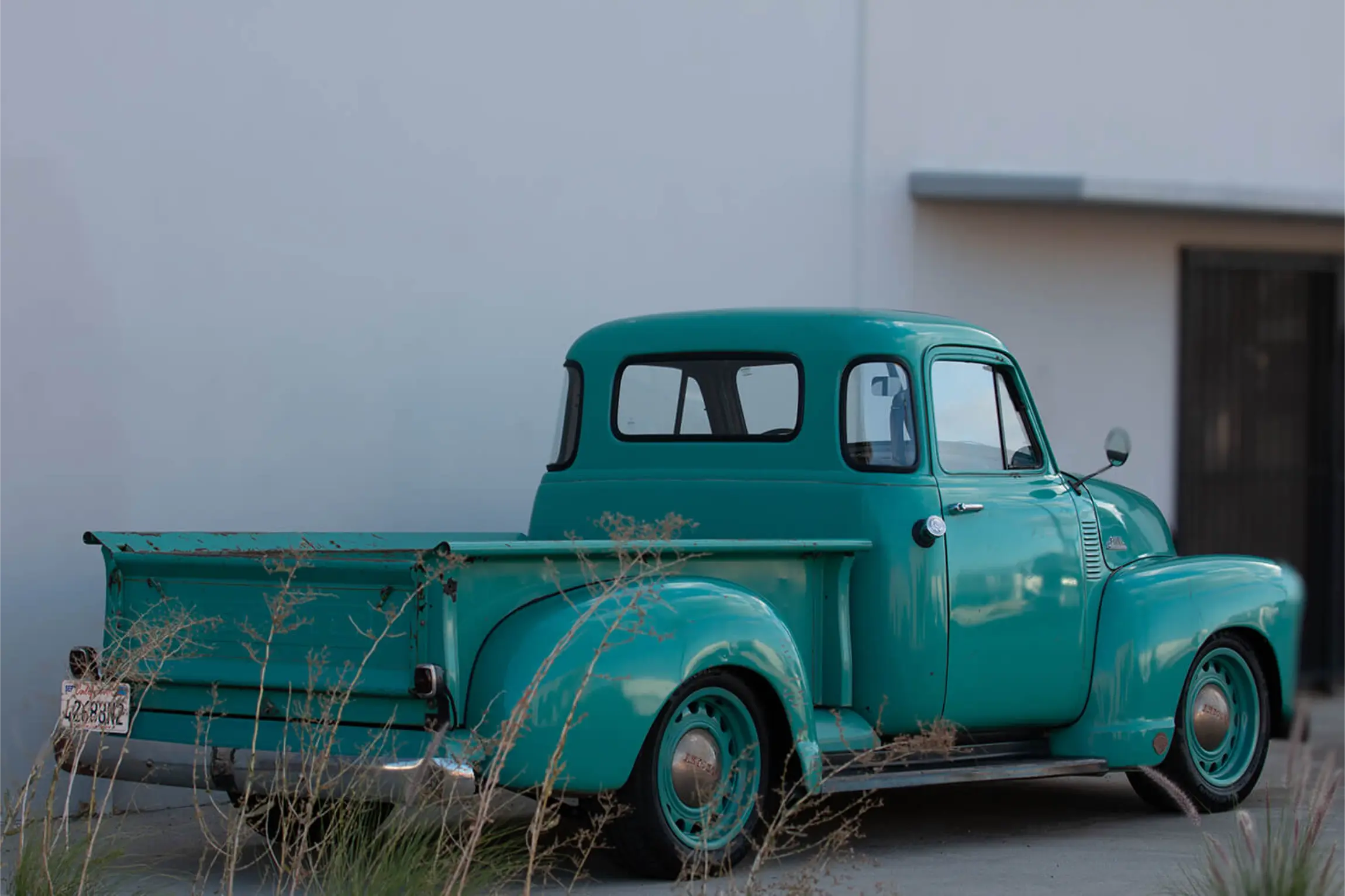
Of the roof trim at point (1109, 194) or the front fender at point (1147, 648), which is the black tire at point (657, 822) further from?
the roof trim at point (1109, 194)

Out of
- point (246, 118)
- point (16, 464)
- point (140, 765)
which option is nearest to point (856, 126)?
point (246, 118)

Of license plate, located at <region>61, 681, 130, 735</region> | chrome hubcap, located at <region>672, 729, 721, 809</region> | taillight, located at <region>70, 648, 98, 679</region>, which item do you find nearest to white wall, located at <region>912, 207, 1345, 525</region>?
chrome hubcap, located at <region>672, 729, 721, 809</region>

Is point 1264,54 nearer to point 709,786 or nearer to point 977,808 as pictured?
point 977,808

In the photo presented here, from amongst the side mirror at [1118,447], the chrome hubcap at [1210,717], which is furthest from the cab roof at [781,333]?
the chrome hubcap at [1210,717]

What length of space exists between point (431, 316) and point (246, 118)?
131 cm

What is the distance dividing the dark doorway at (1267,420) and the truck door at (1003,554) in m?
5.53

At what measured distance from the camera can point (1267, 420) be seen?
13.5 m

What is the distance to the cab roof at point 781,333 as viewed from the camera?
732 centimetres

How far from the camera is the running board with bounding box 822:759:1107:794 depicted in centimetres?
657

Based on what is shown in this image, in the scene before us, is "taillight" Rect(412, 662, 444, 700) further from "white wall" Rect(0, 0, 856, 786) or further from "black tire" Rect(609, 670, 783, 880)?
"white wall" Rect(0, 0, 856, 786)

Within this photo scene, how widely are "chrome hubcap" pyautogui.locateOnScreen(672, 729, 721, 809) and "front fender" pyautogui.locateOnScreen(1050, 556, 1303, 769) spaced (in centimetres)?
190

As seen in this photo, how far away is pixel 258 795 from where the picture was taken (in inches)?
265

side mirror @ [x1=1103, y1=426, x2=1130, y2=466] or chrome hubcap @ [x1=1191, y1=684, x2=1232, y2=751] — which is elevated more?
side mirror @ [x1=1103, y1=426, x2=1130, y2=466]

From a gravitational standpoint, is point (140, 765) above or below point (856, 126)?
below
